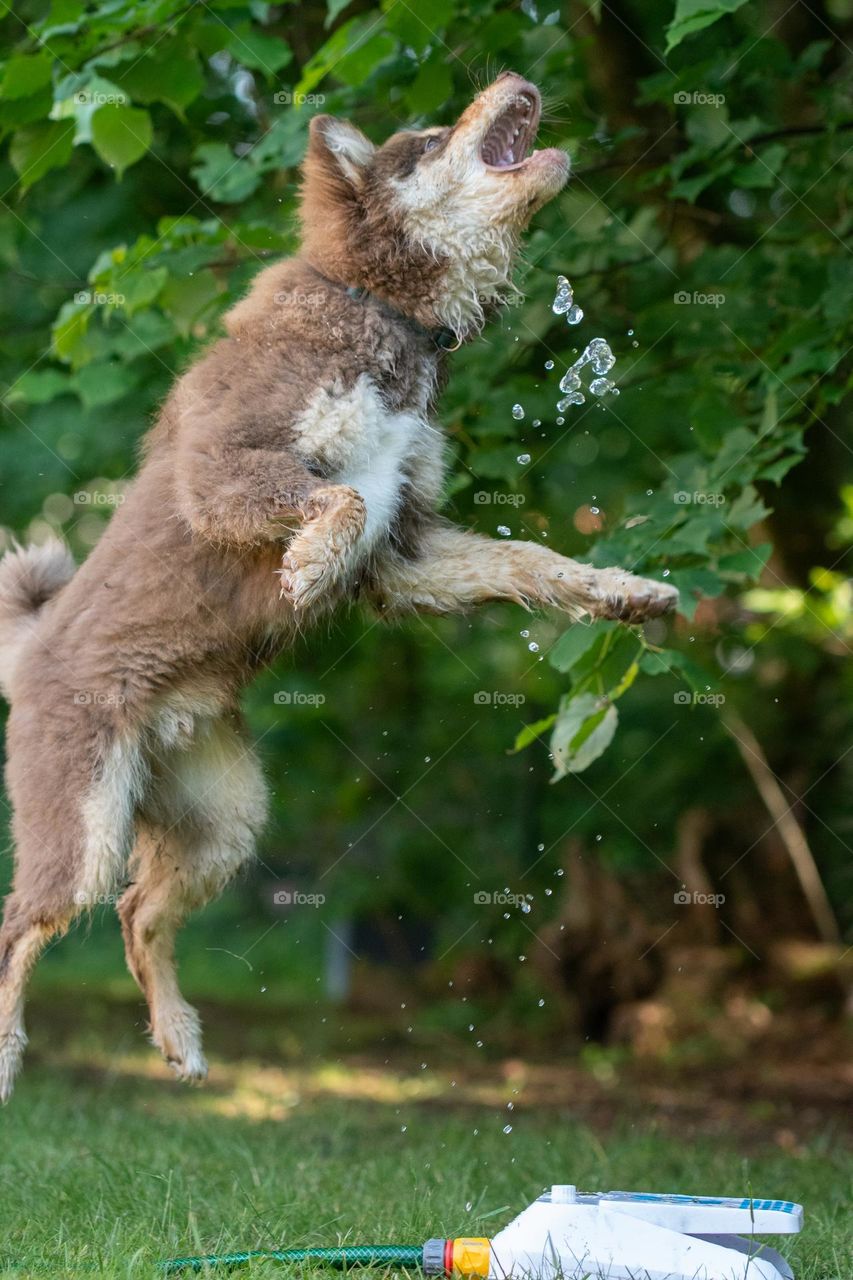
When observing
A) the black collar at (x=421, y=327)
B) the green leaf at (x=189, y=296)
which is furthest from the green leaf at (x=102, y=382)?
the black collar at (x=421, y=327)

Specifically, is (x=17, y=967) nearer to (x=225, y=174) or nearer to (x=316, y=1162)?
(x=316, y=1162)

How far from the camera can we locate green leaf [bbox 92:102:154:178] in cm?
553

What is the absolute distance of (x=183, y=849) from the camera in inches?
215

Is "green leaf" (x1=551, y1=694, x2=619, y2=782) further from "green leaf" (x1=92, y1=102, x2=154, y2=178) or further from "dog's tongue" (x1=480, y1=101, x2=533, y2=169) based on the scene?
"green leaf" (x1=92, y1=102, x2=154, y2=178)

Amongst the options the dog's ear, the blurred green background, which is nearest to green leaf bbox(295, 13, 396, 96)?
the blurred green background

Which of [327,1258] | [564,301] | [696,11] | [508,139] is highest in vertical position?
[696,11]

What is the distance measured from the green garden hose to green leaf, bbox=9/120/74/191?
401 centimetres

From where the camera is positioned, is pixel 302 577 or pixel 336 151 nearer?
pixel 302 577

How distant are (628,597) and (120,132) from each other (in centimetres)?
256

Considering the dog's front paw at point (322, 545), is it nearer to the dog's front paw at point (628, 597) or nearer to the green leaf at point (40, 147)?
the dog's front paw at point (628, 597)

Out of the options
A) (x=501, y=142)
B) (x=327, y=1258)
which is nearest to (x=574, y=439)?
(x=501, y=142)

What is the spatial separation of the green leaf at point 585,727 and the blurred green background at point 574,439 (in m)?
0.01

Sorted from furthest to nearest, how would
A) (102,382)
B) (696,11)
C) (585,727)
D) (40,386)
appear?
(40,386) < (102,382) < (585,727) < (696,11)

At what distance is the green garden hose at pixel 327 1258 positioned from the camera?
3.67m
